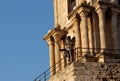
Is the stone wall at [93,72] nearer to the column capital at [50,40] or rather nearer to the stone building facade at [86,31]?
the stone building facade at [86,31]

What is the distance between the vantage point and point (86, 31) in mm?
37344

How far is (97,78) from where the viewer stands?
2923 cm

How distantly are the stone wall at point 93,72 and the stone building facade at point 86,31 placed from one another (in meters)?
1.48

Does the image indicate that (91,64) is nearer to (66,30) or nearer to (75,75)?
(75,75)

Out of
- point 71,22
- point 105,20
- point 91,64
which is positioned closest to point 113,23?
point 105,20

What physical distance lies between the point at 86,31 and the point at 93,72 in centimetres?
828

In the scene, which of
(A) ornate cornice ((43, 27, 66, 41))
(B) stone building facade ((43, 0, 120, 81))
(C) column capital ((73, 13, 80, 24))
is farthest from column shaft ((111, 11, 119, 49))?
(A) ornate cornice ((43, 27, 66, 41))

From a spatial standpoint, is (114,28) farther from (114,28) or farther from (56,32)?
(56,32)

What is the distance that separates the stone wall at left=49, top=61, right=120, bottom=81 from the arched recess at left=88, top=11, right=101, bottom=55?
7.27 meters

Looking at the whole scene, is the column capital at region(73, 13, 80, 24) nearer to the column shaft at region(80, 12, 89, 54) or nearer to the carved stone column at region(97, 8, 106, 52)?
the column shaft at region(80, 12, 89, 54)

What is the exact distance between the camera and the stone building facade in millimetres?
35094

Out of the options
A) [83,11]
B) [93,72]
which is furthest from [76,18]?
[93,72]

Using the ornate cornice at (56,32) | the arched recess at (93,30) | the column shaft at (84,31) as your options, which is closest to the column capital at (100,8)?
the arched recess at (93,30)

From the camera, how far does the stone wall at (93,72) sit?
95.8 feet
